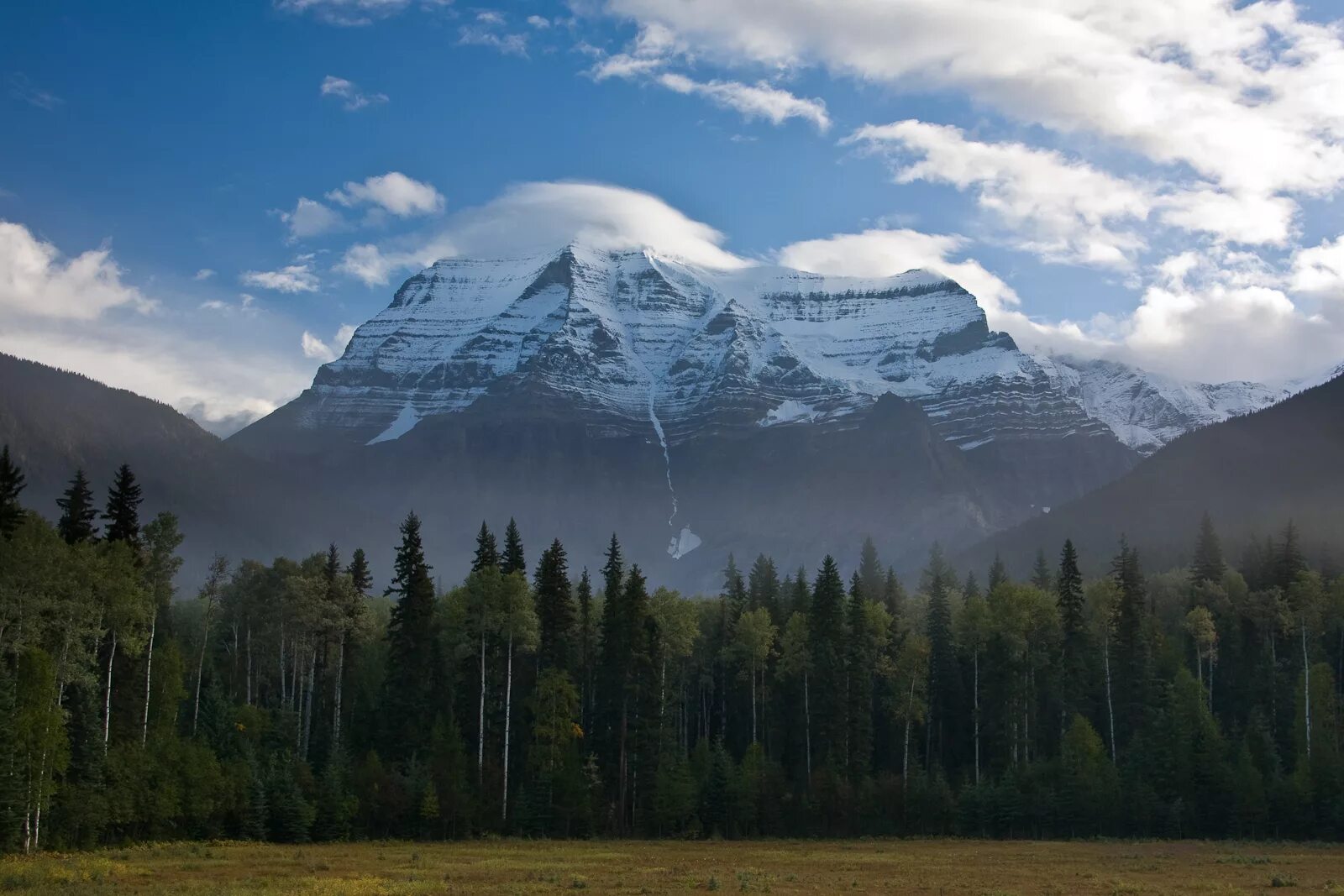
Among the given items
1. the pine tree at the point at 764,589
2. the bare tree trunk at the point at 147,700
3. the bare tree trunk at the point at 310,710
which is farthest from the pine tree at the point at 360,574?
the pine tree at the point at 764,589

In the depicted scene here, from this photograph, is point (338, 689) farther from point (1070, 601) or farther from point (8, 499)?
point (1070, 601)

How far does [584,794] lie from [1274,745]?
52.5 m

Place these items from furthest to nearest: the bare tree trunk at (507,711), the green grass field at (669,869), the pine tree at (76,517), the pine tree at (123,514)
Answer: the bare tree trunk at (507,711)
the pine tree at (123,514)
the pine tree at (76,517)
the green grass field at (669,869)

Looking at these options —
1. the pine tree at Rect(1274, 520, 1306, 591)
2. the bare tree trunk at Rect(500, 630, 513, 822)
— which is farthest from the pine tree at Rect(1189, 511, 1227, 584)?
the bare tree trunk at Rect(500, 630, 513, 822)

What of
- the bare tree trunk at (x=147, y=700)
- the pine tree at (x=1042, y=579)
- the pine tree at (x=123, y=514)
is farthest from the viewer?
the pine tree at (x=1042, y=579)

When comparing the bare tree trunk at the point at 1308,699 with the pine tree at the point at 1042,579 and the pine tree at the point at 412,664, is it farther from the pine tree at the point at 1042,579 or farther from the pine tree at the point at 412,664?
the pine tree at the point at 412,664

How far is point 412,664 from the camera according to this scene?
338 ft

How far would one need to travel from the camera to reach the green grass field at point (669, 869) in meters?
58.6

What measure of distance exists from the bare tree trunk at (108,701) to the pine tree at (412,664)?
20.7 meters

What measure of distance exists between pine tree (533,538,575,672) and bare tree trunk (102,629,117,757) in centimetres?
3201

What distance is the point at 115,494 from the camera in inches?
3543

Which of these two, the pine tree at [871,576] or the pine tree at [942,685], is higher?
the pine tree at [871,576]

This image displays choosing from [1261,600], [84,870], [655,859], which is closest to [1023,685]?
[1261,600]

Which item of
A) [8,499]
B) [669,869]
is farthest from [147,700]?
[669,869]
